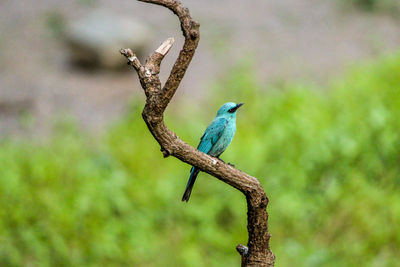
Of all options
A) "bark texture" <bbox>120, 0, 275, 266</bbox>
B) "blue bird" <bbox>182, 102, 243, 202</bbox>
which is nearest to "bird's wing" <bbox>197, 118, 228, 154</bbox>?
"blue bird" <bbox>182, 102, 243, 202</bbox>

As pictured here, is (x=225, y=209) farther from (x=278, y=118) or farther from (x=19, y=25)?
(x=19, y=25)

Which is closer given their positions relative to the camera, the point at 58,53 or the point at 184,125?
the point at 184,125

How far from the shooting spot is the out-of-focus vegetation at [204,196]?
17.0ft

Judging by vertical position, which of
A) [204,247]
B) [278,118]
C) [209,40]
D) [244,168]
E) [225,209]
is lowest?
[204,247]

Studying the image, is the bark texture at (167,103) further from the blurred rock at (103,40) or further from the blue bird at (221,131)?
the blurred rock at (103,40)

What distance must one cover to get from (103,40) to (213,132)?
6.62m

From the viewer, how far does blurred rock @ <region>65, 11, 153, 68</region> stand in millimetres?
9023

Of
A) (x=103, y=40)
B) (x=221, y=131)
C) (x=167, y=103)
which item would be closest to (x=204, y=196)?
(x=221, y=131)

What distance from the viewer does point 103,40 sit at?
9.05 meters

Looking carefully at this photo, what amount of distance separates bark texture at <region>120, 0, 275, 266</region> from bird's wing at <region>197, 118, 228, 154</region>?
0.54 m

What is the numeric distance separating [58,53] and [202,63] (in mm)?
2486

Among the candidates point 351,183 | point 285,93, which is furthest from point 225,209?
point 285,93

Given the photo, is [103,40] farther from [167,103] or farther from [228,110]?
[167,103]

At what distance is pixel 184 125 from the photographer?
6930mm
